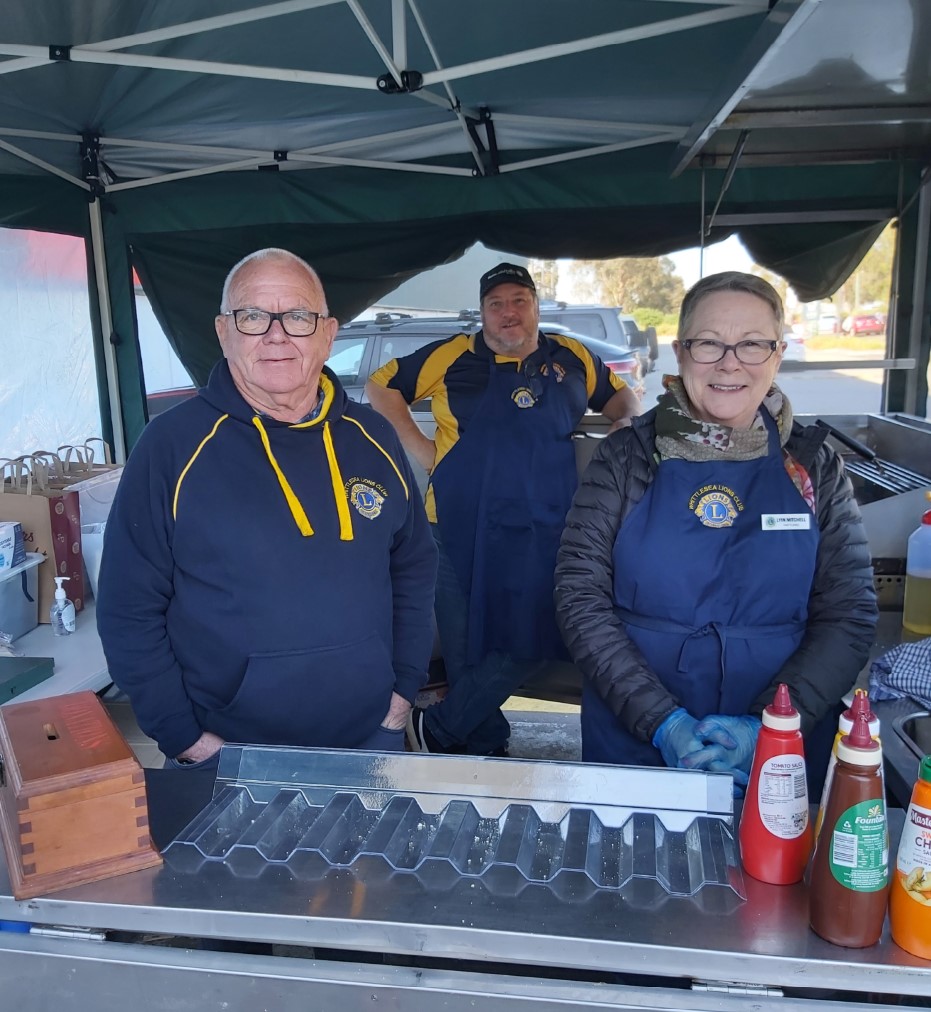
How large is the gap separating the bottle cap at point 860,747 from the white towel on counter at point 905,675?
0.93 m

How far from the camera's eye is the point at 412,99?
11.4 ft

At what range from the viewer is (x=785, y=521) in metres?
1.71

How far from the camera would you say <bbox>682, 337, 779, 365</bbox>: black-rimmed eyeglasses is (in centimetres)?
173

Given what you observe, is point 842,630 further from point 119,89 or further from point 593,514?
point 119,89

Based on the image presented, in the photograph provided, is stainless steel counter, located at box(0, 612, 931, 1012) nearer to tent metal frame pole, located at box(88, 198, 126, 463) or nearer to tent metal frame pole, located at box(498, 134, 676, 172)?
tent metal frame pole, located at box(498, 134, 676, 172)

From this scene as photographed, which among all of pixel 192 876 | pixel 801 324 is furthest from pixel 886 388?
pixel 192 876

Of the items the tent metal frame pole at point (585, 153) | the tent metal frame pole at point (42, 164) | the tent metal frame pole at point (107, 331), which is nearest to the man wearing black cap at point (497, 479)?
the tent metal frame pole at point (585, 153)

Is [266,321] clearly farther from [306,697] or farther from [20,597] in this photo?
[20,597]

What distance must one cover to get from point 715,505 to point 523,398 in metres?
1.48

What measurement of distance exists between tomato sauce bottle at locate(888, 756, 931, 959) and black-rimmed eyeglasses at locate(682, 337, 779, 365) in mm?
974

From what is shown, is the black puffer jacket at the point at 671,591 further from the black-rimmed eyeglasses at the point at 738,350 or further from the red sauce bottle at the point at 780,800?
the red sauce bottle at the point at 780,800

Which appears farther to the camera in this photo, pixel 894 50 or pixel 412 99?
pixel 412 99

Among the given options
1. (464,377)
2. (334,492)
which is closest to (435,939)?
(334,492)

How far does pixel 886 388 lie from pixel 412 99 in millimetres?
2575
